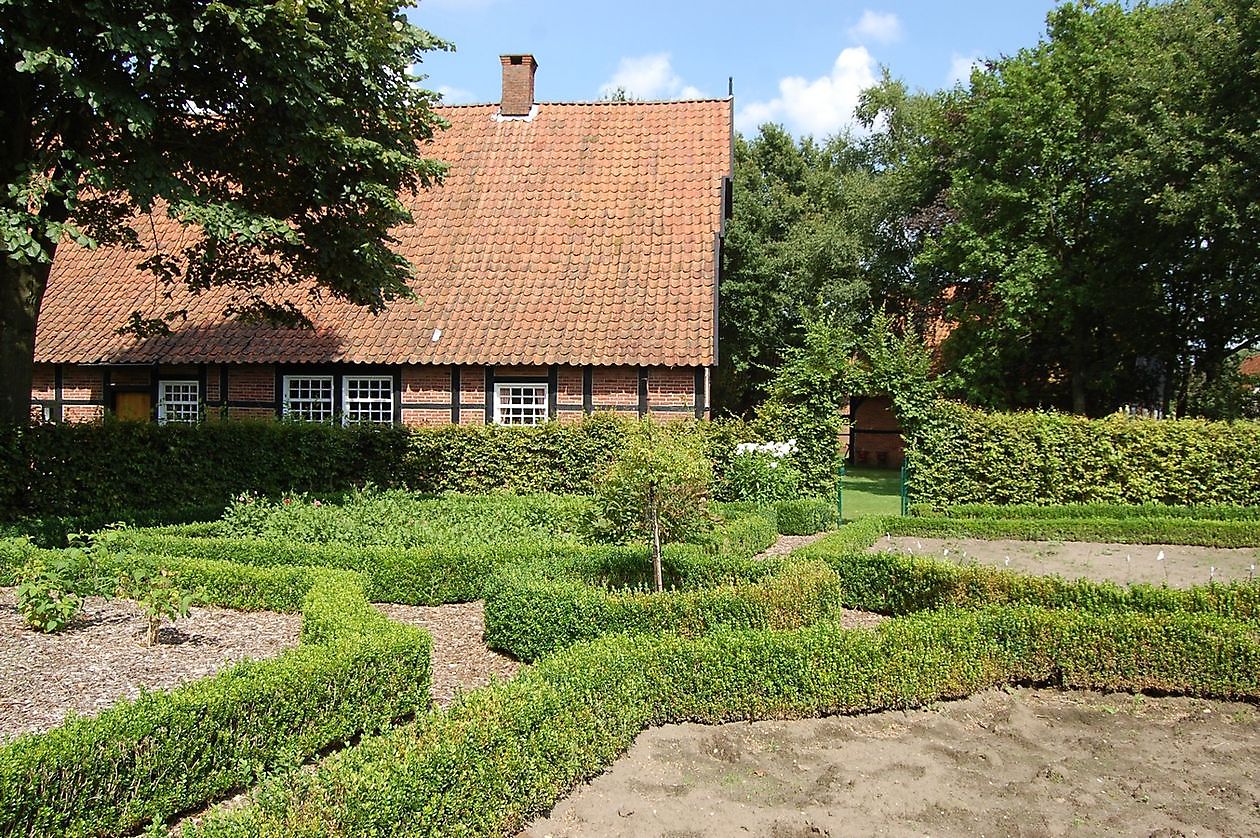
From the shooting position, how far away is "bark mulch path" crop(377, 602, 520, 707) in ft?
24.2

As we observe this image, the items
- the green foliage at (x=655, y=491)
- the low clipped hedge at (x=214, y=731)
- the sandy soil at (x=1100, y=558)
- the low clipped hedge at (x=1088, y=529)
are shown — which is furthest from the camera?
the low clipped hedge at (x=1088, y=529)

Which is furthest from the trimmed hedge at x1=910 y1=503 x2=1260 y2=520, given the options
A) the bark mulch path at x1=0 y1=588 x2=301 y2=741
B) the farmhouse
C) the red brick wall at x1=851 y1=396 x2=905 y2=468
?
the red brick wall at x1=851 y1=396 x2=905 y2=468

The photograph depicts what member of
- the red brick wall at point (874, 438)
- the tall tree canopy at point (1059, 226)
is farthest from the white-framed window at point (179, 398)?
the red brick wall at point (874, 438)

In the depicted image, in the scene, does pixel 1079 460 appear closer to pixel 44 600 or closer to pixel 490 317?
pixel 490 317

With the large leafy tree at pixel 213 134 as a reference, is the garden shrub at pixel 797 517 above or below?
below

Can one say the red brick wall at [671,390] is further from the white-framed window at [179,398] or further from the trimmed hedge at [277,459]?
the white-framed window at [179,398]

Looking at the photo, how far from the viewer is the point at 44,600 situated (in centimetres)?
716

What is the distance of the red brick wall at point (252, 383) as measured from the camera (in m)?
18.9

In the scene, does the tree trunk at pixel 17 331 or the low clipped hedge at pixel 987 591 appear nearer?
the low clipped hedge at pixel 987 591

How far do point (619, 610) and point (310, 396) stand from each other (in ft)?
42.8

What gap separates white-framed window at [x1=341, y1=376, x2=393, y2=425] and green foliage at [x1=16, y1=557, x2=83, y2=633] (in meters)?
11.2

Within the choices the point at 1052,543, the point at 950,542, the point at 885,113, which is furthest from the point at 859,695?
the point at 885,113

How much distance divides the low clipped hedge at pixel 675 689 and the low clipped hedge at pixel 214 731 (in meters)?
0.73

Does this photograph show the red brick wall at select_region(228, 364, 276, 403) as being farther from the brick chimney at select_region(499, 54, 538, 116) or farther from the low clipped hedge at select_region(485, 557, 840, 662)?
the low clipped hedge at select_region(485, 557, 840, 662)
